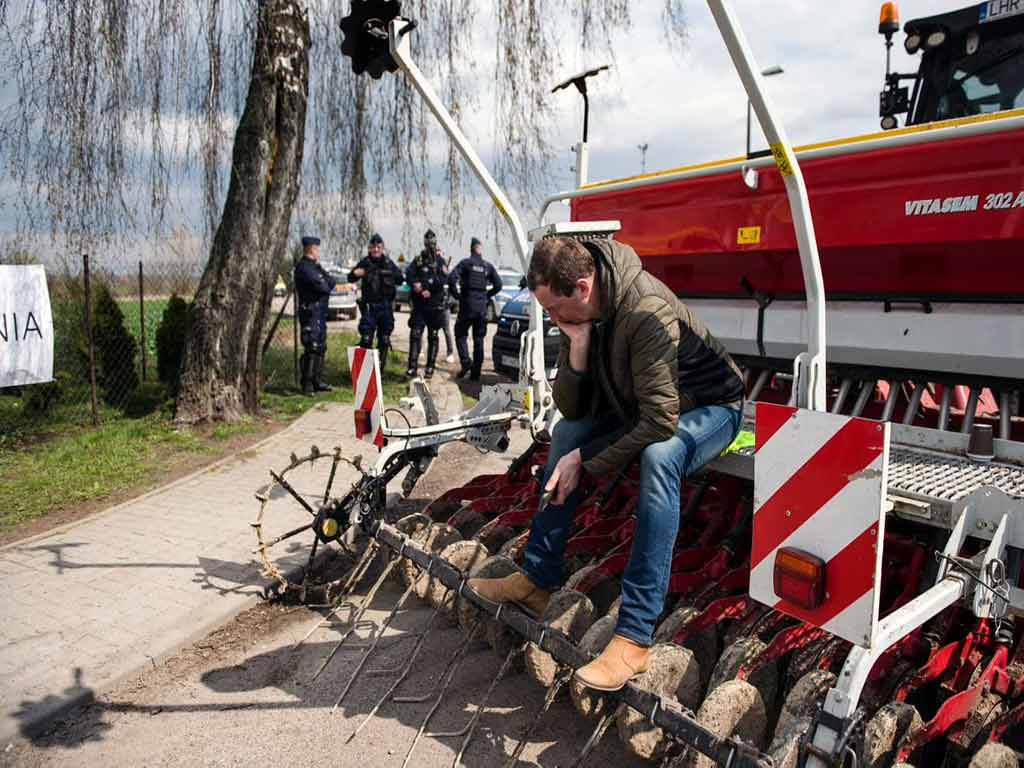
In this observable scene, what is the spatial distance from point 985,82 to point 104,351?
8.52m

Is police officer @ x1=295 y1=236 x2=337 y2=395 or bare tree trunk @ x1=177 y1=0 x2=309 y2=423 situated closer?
bare tree trunk @ x1=177 y1=0 x2=309 y2=423

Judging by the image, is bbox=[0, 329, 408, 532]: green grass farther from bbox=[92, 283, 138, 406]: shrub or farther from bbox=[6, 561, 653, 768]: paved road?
bbox=[6, 561, 653, 768]: paved road

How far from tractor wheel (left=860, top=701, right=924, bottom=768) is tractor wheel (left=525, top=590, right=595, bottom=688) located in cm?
99

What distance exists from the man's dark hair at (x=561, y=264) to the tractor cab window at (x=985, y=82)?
289 centimetres

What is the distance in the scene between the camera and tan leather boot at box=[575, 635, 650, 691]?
2.48m

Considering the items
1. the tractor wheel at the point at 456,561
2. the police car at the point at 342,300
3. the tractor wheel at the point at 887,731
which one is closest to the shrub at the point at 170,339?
the tractor wheel at the point at 456,561

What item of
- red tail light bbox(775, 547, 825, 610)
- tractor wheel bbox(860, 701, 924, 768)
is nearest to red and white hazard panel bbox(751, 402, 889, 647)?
red tail light bbox(775, 547, 825, 610)

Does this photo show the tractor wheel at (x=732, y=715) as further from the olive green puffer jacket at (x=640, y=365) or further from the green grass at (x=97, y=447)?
the green grass at (x=97, y=447)

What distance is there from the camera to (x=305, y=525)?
516 cm

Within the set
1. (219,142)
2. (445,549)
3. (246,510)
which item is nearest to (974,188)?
(445,549)

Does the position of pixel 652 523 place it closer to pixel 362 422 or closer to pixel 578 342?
pixel 578 342

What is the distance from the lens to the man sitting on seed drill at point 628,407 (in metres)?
2.69

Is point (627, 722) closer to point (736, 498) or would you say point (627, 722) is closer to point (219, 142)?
point (736, 498)

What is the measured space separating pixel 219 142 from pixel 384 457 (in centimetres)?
367
